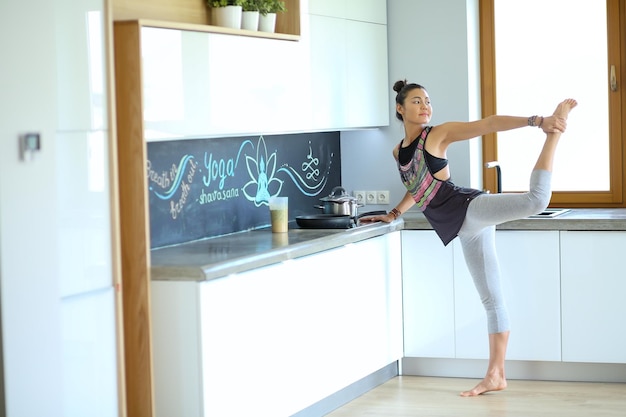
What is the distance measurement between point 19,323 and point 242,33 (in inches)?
67.5

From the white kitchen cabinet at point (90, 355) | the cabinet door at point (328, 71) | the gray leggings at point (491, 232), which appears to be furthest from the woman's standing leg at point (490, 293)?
the white kitchen cabinet at point (90, 355)

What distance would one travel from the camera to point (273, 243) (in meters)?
4.59

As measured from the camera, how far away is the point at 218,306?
156 inches

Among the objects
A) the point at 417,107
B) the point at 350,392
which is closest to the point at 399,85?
the point at 417,107

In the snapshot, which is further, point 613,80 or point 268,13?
point 613,80

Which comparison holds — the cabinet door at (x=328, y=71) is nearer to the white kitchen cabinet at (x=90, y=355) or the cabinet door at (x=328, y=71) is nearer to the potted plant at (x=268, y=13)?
the potted plant at (x=268, y=13)

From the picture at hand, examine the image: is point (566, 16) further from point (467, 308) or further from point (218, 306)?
point (218, 306)

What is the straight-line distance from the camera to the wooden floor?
491 cm

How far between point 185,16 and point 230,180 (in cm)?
83

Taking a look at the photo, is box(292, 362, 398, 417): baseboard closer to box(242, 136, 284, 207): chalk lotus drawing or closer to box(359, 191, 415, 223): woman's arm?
box(359, 191, 415, 223): woman's arm

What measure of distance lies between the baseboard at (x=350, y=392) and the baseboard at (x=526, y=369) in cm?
13

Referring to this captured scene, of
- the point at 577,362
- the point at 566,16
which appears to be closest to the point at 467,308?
the point at 577,362

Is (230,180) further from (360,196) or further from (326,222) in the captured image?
(360,196)

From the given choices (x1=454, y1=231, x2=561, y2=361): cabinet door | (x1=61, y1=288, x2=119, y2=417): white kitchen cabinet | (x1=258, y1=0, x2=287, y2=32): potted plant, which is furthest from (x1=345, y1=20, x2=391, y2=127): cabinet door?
(x1=61, y1=288, x2=119, y2=417): white kitchen cabinet
